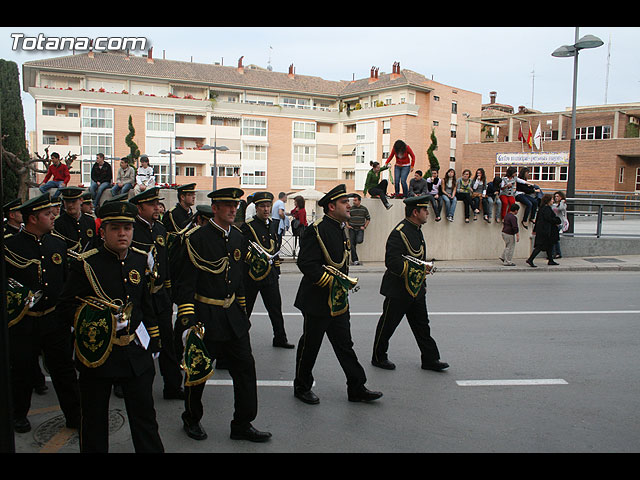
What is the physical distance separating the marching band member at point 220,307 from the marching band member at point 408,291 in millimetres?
2334

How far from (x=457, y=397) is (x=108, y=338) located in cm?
379

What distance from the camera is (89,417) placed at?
387cm

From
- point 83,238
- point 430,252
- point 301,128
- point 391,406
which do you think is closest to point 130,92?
point 301,128

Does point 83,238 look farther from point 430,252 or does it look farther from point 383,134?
point 383,134

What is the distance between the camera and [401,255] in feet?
22.1

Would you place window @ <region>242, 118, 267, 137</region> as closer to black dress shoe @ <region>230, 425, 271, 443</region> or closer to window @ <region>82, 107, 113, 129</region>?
window @ <region>82, 107, 113, 129</region>

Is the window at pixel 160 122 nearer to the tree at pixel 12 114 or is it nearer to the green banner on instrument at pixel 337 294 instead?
the tree at pixel 12 114

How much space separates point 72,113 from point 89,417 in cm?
5808

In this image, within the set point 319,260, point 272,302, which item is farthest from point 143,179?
point 319,260

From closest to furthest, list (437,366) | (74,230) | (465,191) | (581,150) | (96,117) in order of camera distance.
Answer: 1. (437,366)
2. (74,230)
3. (465,191)
4. (581,150)
5. (96,117)

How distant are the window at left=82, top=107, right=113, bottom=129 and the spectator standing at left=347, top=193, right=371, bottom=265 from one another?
4674 centimetres

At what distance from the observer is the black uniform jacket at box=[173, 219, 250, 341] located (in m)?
4.77

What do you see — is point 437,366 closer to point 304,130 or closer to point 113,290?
point 113,290

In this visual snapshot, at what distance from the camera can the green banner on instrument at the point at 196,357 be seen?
4.56m
